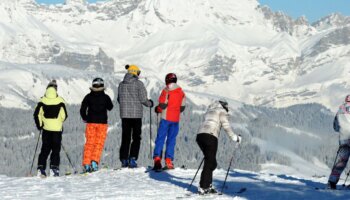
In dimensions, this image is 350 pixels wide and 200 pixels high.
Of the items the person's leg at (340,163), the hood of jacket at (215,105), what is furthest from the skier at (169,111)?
the person's leg at (340,163)

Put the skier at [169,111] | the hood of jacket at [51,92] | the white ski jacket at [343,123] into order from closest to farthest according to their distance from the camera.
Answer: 1. the white ski jacket at [343,123]
2. the skier at [169,111]
3. the hood of jacket at [51,92]

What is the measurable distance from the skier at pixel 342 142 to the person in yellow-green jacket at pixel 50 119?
8288 mm

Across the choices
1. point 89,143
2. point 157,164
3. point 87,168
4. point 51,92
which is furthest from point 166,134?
point 51,92

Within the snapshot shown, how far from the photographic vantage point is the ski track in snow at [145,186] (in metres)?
16.8

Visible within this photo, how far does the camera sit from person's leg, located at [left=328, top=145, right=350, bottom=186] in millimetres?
18422

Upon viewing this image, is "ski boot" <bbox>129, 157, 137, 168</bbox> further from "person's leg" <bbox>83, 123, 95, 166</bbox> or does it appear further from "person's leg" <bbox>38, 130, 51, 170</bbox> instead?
"person's leg" <bbox>38, 130, 51, 170</bbox>

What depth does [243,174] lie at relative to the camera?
2281 centimetres

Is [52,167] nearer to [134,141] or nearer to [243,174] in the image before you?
[134,141]

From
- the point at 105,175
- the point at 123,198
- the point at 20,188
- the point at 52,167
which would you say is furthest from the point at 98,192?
the point at 52,167

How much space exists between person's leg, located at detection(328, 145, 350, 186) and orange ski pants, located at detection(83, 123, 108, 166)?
23.3 feet

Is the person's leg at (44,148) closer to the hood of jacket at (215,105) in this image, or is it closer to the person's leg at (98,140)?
the person's leg at (98,140)

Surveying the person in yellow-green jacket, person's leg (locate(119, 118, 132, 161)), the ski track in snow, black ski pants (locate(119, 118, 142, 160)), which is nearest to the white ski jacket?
the ski track in snow

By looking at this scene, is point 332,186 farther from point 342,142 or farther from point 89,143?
point 89,143

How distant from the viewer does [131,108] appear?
21.9 meters
